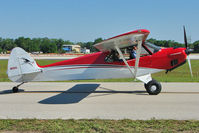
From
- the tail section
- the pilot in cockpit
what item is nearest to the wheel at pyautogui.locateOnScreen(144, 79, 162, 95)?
the pilot in cockpit

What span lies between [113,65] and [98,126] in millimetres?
4455

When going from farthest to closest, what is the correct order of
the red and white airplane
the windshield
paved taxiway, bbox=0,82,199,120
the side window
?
the side window < the windshield < the red and white airplane < paved taxiway, bbox=0,82,199,120

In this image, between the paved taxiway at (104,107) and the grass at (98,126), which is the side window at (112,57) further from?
the grass at (98,126)

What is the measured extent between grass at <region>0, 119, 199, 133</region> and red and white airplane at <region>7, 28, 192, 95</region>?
3511mm

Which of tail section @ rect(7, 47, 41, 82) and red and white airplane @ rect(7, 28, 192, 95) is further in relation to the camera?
tail section @ rect(7, 47, 41, 82)

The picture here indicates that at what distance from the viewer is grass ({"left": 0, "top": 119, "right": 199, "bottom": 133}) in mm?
4602

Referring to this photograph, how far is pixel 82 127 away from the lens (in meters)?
4.77

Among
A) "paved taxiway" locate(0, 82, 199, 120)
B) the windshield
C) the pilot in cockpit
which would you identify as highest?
the windshield

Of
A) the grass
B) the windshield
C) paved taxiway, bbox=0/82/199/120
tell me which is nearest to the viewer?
the grass

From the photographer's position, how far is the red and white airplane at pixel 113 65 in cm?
848

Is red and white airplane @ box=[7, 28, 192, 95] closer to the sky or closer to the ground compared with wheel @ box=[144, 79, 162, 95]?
closer to the sky

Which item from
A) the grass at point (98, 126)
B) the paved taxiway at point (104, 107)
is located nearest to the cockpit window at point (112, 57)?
the paved taxiway at point (104, 107)

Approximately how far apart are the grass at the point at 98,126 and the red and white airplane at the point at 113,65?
351cm

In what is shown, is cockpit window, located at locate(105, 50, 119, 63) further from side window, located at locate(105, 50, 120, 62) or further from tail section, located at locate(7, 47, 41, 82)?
tail section, located at locate(7, 47, 41, 82)
